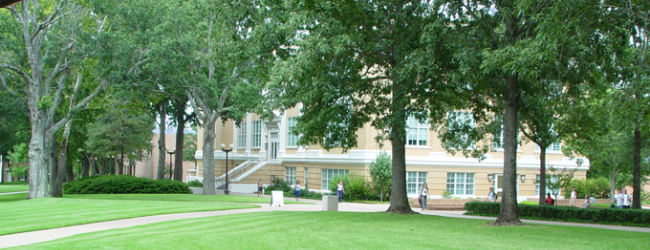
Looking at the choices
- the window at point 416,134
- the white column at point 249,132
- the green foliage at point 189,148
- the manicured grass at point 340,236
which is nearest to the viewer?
the manicured grass at point 340,236

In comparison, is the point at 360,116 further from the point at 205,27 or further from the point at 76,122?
the point at 76,122

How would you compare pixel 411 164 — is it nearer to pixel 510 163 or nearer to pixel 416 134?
pixel 416 134

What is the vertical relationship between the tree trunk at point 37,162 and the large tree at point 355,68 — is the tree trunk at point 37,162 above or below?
below

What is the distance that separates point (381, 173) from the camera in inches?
1328

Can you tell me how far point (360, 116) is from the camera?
20.1 metres

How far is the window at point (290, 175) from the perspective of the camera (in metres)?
44.0

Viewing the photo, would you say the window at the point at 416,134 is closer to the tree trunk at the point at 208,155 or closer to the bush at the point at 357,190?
the bush at the point at 357,190

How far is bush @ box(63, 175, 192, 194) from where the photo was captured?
36.4m

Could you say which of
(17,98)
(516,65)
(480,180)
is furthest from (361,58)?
(480,180)

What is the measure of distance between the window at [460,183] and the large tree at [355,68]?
1804 centimetres

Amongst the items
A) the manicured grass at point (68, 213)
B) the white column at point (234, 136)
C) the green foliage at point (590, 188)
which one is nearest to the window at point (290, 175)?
the white column at point (234, 136)

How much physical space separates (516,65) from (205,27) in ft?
69.4

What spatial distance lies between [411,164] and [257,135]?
755 inches

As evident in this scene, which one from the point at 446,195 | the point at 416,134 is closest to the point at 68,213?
the point at 416,134
